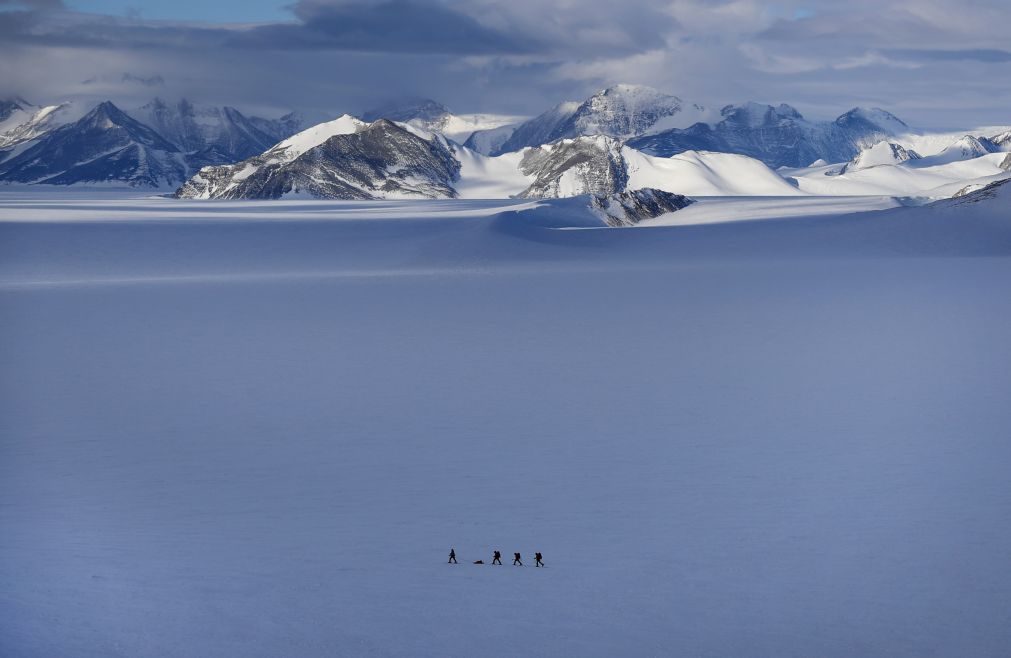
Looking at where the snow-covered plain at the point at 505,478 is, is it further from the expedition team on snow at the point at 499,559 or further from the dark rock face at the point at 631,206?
the dark rock face at the point at 631,206

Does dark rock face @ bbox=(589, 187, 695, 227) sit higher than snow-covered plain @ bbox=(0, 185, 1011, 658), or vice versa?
snow-covered plain @ bbox=(0, 185, 1011, 658)

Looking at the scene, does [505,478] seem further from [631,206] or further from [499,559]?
[631,206]

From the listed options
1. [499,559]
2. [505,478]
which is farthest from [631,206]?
[499,559]

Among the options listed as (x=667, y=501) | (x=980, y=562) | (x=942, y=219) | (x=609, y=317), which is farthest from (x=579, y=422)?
(x=942, y=219)

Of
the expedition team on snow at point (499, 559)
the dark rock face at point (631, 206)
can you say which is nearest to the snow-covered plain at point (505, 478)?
the expedition team on snow at point (499, 559)

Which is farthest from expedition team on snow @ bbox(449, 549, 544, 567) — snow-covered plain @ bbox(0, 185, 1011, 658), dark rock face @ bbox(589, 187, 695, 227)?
dark rock face @ bbox(589, 187, 695, 227)

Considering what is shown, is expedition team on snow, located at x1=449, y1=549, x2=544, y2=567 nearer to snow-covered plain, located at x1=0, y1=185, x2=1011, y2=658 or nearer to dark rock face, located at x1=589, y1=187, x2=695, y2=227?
snow-covered plain, located at x1=0, y1=185, x2=1011, y2=658

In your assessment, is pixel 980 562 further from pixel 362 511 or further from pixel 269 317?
pixel 269 317
